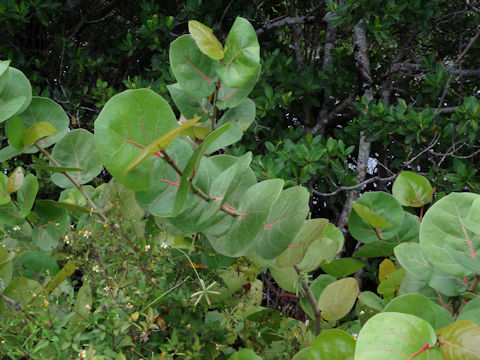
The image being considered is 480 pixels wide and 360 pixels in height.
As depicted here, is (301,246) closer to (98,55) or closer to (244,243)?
(244,243)

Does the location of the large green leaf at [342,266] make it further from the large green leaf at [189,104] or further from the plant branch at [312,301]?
the large green leaf at [189,104]

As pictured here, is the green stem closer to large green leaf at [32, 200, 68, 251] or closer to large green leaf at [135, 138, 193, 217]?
large green leaf at [135, 138, 193, 217]

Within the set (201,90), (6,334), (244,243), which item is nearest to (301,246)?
(244,243)

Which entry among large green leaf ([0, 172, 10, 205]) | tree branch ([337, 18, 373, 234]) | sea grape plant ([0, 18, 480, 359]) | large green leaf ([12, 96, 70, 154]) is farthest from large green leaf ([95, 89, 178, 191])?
tree branch ([337, 18, 373, 234])

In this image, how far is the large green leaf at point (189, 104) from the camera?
743 mm

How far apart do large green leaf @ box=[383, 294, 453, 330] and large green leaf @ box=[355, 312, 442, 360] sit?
0.24ft

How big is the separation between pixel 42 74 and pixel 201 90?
11.0ft

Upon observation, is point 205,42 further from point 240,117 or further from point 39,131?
point 39,131

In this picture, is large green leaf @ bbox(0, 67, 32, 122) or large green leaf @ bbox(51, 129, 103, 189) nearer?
large green leaf @ bbox(0, 67, 32, 122)

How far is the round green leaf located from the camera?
0.99 m

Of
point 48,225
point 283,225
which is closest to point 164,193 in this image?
point 283,225

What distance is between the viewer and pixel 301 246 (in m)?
0.70

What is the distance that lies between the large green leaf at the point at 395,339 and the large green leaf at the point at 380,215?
296 mm

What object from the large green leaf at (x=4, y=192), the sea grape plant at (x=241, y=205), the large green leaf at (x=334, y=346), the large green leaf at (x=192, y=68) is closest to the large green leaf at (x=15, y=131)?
the sea grape plant at (x=241, y=205)
